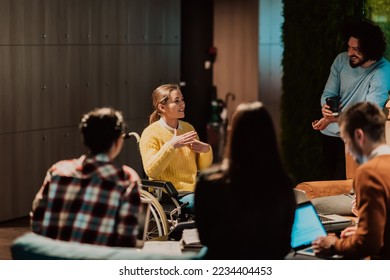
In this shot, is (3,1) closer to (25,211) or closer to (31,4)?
(31,4)

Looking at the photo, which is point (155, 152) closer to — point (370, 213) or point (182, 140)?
point (182, 140)

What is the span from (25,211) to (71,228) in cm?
418

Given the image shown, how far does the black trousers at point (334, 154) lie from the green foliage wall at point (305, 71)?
119cm

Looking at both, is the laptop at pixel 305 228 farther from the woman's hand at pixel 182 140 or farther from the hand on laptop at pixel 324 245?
the woman's hand at pixel 182 140

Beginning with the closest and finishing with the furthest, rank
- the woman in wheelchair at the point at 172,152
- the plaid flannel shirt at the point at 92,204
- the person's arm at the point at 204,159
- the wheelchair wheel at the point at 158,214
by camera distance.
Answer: the plaid flannel shirt at the point at 92,204
the wheelchair wheel at the point at 158,214
the woman in wheelchair at the point at 172,152
the person's arm at the point at 204,159

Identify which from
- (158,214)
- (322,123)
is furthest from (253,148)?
(322,123)

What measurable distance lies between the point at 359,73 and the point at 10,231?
9.48 ft

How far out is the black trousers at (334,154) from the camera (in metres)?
6.75

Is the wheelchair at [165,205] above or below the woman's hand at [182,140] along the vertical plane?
below

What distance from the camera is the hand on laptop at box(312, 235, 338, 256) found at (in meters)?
3.83

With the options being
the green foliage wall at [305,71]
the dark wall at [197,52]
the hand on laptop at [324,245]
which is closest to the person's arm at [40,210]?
the hand on laptop at [324,245]

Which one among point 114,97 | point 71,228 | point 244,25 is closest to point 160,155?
point 71,228

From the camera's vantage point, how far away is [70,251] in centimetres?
346

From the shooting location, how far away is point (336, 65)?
6.52 metres
